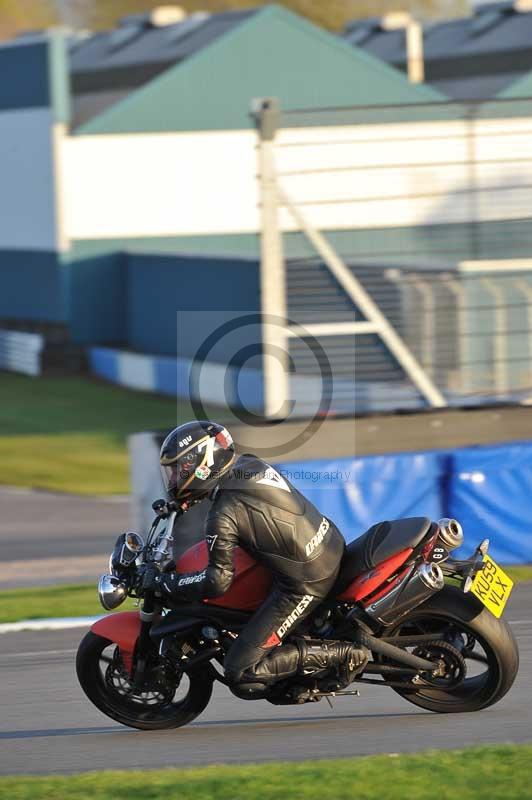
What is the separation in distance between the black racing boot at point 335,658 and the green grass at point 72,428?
41.6 feet

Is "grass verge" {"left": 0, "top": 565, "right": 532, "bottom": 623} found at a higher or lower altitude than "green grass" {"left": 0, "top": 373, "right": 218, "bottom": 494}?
higher

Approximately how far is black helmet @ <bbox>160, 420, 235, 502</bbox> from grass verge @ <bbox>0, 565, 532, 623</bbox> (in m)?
4.07

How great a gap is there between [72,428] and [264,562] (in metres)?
18.9

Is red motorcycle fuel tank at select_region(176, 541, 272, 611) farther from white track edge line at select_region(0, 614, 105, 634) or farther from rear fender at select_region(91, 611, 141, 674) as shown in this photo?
white track edge line at select_region(0, 614, 105, 634)

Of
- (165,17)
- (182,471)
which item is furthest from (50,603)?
(165,17)

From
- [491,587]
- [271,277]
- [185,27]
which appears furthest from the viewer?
[185,27]

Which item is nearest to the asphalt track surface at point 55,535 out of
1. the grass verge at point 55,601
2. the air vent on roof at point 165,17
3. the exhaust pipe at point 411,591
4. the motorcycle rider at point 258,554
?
the grass verge at point 55,601

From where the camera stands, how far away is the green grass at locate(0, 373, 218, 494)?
21.0 m

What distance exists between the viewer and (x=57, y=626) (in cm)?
1051

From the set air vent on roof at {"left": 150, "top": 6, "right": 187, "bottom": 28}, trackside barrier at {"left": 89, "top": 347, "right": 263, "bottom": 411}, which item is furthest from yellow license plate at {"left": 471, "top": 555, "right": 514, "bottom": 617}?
air vent on roof at {"left": 150, "top": 6, "right": 187, "bottom": 28}

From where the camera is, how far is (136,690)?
7.39 m

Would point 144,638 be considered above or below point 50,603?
above

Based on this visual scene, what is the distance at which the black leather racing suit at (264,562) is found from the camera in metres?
6.98

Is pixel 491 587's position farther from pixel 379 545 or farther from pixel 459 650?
pixel 379 545
